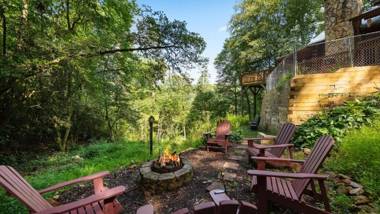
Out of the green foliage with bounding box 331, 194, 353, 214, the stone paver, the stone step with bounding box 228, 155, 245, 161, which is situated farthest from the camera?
the stone step with bounding box 228, 155, 245, 161

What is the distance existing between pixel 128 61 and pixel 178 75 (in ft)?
7.23

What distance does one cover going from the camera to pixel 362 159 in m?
3.07

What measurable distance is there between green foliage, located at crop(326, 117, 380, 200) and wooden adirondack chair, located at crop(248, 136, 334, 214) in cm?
90

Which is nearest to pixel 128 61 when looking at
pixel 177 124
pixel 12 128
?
pixel 12 128

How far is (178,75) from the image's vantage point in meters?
6.86

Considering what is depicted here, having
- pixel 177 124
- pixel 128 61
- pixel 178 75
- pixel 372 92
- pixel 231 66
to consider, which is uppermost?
pixel 231 66

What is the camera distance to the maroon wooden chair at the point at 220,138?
5441 mm

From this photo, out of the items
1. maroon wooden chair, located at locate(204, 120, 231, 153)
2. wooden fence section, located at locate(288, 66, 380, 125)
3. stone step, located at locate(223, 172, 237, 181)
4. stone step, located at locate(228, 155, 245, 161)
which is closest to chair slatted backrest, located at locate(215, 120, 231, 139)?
maroon wooden chair, located at locate(204, 120, 231, 153)

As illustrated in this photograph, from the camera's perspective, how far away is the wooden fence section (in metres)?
4.87

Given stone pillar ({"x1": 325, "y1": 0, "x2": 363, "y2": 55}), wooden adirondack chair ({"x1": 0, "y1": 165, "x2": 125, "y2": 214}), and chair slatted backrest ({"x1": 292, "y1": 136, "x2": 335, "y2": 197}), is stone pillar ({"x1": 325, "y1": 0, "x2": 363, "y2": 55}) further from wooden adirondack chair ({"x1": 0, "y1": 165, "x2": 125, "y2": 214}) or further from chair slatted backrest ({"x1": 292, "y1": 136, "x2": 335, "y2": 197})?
wooden adirondack chair ({"x1": 0, "y1": 165, "x2": 125, "y2": 214})

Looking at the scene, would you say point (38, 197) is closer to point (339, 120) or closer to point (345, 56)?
point (339, 120)

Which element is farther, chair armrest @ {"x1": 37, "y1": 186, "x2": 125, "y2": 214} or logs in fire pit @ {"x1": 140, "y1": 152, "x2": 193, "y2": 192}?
logs in fire pit @ {"x1": 140, "y1": 152, "x2": 193, "y2": 192}

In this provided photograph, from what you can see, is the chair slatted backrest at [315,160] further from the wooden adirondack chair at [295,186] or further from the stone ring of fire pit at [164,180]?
the stone ring of fire pit at [164,180]

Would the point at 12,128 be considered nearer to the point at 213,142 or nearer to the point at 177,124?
the point at 213,142
